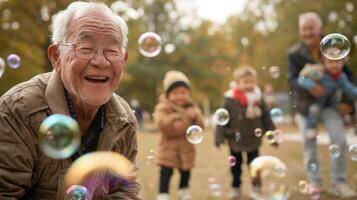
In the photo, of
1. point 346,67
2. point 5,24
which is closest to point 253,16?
point 5,24

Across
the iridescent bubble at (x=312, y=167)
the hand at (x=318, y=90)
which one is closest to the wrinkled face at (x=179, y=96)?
the hand at (x=318, y=90)

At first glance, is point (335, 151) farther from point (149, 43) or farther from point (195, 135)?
point (149, 43)

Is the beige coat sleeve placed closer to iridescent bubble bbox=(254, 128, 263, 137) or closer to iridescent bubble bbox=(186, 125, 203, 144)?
iridescent bubble bbox=(186, 125, 203, 144)

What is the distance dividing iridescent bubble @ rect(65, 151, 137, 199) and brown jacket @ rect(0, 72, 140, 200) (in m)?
0.04

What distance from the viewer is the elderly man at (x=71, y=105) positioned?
2182 millimetres

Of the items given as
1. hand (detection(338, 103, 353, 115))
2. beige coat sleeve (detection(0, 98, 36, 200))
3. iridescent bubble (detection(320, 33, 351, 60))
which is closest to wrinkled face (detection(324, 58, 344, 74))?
hand (detection(338, 103, 353, 115))

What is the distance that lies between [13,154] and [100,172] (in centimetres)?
55

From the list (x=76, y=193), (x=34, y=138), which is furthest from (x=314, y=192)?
(x=34, y=138)

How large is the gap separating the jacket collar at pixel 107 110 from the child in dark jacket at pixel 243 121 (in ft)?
9.44

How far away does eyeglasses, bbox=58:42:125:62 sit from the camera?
2.40m

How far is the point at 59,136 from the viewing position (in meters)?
2.50

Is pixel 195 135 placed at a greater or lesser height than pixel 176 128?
lesser

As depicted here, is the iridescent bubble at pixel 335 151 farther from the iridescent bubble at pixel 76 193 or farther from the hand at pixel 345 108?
the iridescent bubble at pixel 76 193

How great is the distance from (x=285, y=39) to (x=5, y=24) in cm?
1311
